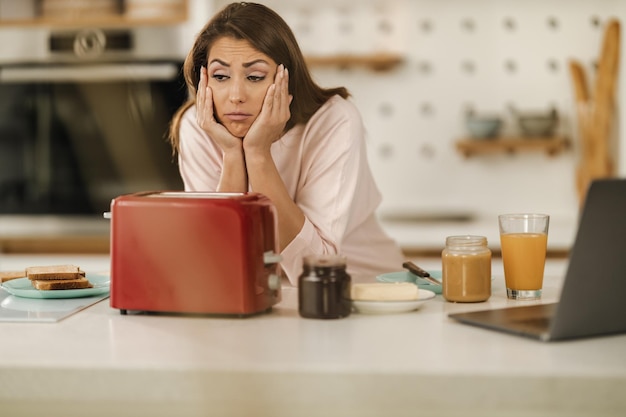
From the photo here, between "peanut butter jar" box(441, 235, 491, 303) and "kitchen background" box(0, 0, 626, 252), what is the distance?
2553 millimetres

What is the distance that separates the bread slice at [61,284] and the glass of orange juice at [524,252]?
77 cm

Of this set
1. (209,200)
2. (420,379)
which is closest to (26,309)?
(209,200)

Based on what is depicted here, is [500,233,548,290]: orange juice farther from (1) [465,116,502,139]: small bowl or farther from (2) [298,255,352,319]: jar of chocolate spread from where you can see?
Result: (1) [465,116,502,139]: small bowl

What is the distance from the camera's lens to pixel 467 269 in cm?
148

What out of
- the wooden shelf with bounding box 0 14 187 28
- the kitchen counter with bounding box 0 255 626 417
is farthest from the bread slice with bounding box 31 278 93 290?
the wooden shelf with bounding box 0 14 187 28

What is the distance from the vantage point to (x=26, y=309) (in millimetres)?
1470

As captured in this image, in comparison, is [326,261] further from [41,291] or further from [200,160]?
[200,160]

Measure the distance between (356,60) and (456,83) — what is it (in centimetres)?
51

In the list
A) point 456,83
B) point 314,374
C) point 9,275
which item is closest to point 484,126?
point 456,83

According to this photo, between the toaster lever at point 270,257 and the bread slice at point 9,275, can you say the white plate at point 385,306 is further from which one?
the bread slice at point 9,275

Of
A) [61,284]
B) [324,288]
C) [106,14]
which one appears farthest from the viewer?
[106,14]

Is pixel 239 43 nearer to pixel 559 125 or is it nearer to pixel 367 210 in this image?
pixel 367 210

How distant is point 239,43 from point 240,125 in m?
0.18

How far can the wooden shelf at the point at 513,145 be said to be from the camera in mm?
3967
